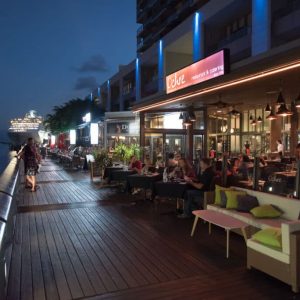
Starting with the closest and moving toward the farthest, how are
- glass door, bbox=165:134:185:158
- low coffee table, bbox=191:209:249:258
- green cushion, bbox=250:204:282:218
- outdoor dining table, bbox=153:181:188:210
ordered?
low coffee table, bbox=191:209:249:258 → green cushion, bbox=250:204:282:218 → outdoor dining table, bbox=153:181:188:210 → glass door, bbox=165:134:185:158

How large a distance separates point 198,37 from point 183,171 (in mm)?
14165

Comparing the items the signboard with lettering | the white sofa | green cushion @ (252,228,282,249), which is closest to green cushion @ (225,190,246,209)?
the white sofa

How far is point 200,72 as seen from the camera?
8.87 metres

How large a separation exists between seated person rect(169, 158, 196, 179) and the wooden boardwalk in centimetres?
100

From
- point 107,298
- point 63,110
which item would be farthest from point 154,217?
point 63,110

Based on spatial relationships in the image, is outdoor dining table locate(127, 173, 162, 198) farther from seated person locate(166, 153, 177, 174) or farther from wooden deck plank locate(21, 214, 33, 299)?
wooden deck plank locate(21, 214, 33, 299)

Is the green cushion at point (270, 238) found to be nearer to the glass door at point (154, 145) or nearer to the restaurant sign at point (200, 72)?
the restaurant sign at point (200, 72)

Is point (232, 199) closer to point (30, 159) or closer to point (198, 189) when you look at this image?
point (198, 189)

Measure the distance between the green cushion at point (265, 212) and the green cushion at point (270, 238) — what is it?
2.86ft

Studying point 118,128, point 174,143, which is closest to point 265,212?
point 174,143

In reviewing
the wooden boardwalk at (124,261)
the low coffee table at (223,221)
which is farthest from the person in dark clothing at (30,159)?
the low coffee table at (223,221)

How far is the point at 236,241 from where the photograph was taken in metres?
5.31

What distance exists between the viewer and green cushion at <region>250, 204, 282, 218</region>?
4.94 metres

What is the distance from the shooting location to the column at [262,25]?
15.5 metres
